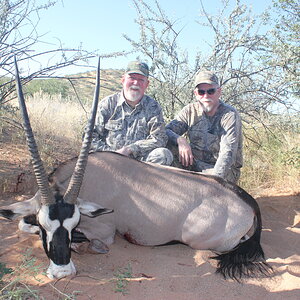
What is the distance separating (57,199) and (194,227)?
139cm

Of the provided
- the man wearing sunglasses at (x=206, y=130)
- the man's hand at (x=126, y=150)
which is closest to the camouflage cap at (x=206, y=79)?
the man wearing sunglasses at (x=206, y=130)

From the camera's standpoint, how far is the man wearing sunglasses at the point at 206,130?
4848 mm

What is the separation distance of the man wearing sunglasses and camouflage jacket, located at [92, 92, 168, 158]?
1.06 ft

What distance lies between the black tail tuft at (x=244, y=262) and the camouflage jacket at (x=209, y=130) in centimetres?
161

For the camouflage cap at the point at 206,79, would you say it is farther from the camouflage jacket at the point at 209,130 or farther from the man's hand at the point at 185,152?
the man's hand at the point at 185,152

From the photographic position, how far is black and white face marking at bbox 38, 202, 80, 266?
275 centimetres

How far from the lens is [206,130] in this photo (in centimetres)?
523

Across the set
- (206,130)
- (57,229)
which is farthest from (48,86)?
(57,229)

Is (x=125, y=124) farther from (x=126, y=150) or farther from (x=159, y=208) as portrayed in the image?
(x=159, y=208)

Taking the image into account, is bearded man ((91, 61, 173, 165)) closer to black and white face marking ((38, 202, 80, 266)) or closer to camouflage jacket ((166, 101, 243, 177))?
camouflage jacket ((166, 101, 243, 177))

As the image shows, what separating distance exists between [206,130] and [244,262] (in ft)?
7.68

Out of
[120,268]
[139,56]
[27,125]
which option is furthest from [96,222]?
[139,56]

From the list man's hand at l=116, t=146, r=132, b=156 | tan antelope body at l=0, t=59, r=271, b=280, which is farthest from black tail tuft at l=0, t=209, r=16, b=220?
man's hand at l=116, t=146, r=132, b=156

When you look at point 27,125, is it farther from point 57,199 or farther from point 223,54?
point 223,54
